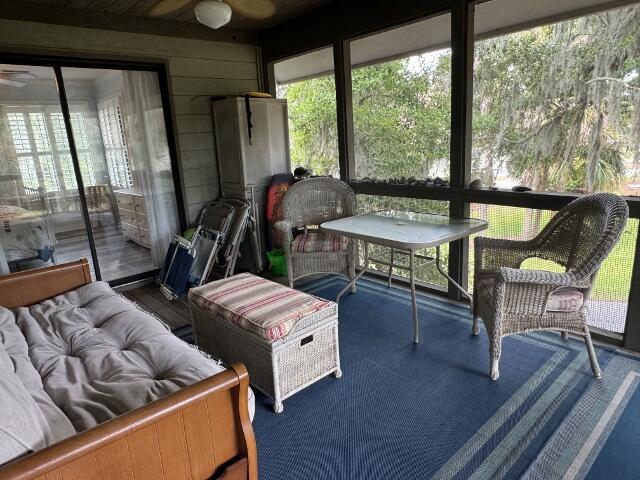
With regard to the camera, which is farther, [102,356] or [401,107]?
[401,107]

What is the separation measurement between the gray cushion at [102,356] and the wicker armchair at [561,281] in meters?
1.49

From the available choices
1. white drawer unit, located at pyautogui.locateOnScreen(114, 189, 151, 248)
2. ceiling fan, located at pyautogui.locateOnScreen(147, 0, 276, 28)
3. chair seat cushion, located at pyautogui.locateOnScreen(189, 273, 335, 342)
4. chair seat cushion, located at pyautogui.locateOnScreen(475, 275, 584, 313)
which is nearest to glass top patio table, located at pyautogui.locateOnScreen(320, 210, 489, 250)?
chair seat cushion, located at pyautogui.locateOnScreen(475, 275, 584, 313)

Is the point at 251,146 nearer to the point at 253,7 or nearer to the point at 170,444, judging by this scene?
the point at 253,7

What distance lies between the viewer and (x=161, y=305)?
11.5 feet

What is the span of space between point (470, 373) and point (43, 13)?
3.96 metres

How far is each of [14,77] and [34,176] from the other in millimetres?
772

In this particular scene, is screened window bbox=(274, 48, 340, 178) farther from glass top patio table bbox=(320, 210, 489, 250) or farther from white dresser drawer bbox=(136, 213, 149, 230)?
glass top patio table bbox=(320, 210, 489, 250)

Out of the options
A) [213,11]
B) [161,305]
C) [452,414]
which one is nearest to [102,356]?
[452,414]

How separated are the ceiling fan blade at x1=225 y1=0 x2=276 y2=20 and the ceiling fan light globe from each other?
0.46ft

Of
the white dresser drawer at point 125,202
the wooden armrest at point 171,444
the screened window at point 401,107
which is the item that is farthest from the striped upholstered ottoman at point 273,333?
the screened window at point 401,107

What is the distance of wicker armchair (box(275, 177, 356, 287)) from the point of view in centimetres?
332

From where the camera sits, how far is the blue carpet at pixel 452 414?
168 cm

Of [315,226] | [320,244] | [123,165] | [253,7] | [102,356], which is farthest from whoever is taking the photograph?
[123,165]

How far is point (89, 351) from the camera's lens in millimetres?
1686
